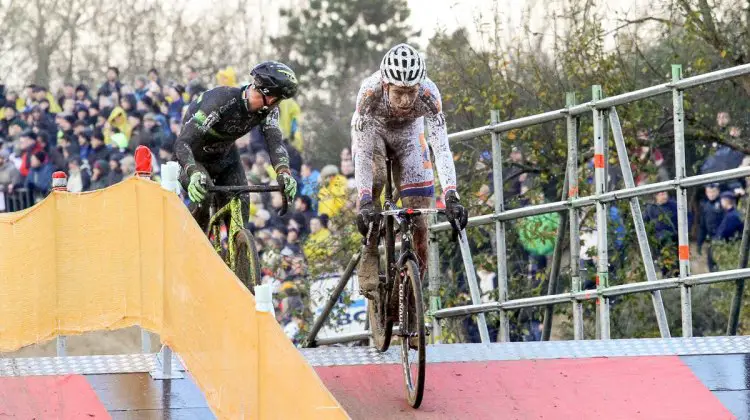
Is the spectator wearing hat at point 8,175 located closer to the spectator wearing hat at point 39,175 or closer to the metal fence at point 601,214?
the spectator wearing hat at point 39,175

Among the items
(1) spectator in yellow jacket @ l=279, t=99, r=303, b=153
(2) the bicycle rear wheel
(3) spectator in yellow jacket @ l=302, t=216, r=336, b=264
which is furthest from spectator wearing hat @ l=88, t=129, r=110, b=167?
(2) the bicycle rear wheel

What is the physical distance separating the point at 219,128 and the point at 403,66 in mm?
1988

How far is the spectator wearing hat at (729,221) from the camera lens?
1580 centimetres

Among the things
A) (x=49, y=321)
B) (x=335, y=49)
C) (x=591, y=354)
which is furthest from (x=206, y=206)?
(x=335, y=49)

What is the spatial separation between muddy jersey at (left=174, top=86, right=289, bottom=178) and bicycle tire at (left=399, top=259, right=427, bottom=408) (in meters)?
1.82

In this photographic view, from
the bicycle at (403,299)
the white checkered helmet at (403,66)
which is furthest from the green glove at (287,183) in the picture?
the white checkered helmet at (403,66)

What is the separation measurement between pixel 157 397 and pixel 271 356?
290 centimetres

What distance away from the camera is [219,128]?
1062 centimetres

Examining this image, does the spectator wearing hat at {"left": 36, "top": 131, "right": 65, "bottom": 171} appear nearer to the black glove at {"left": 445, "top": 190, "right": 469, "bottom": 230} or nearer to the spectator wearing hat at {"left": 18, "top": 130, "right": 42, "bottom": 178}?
the spectator wearing hat at {"left": 18, "top": 130, "right": 42, "bottom": 178}

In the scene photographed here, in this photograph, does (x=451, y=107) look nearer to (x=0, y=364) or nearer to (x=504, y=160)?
(x=504, y=160)

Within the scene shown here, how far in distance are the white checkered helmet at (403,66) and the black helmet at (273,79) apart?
131 cm

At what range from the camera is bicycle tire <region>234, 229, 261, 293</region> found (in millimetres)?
10148

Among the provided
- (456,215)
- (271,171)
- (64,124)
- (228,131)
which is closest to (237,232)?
(228,131)

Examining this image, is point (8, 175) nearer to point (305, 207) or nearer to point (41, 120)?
point (41, 120)
